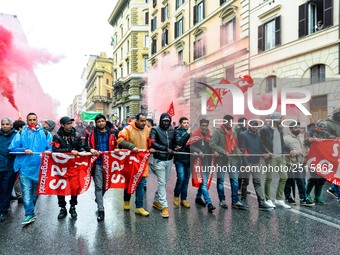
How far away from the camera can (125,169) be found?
19.5 feet

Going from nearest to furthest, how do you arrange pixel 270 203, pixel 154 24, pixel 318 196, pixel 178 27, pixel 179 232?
pixel 179 232 → pixel 270 203 → pixel 318 196 → pixel 178 27 → pixel 154 24

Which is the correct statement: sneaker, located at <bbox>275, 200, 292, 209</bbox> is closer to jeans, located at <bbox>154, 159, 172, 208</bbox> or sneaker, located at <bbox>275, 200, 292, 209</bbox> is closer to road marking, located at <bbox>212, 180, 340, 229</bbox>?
road marking, located at <bbox>212, 180, 340, 229</bbox>

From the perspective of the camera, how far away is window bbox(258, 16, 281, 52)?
17.0 meters

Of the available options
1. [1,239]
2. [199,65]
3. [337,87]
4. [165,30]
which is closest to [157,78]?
[199,65]

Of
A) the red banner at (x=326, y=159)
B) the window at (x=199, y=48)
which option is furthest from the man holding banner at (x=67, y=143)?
the window at (x=199, y=48)

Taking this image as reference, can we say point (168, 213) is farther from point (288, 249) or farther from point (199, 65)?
point (199, 65)

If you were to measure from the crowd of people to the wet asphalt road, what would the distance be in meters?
0.25

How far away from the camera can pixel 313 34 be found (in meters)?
15.0

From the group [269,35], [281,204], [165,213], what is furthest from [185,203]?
[269,35]

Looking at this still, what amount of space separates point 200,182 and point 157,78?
2041cm

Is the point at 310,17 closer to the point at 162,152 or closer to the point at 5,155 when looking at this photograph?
the point at 162,152

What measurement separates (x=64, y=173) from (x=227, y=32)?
60.3 ft

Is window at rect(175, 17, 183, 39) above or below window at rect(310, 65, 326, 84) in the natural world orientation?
above

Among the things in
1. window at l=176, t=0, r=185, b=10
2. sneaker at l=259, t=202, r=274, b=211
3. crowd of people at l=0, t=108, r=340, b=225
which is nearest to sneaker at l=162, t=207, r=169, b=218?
crowd of people at l=0, t=108, r=340, b=225
